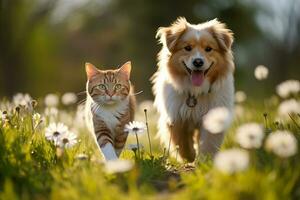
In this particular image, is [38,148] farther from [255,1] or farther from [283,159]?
[255,1]

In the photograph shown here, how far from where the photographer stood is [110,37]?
36625mm

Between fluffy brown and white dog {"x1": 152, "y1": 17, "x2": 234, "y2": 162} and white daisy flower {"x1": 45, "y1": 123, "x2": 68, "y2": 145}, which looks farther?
fluffy brown and white dog {"x1": 152, "y1": 17, "x2": 234, "y2": 162}

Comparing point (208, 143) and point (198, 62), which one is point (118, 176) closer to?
point (208, 143)

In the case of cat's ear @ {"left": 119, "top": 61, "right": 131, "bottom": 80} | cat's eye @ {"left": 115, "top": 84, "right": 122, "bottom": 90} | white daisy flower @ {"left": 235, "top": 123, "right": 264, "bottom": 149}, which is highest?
cat's ear @ {"left": 119, "top": 61, "right": 131, "bottom": 80}

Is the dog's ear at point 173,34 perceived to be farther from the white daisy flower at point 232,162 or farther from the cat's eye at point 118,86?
the white daisy flower at point 232,162

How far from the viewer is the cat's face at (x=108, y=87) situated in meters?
7.27

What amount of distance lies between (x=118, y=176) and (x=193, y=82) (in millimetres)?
2755

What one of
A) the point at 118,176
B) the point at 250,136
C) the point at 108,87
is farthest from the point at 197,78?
the point at 250,136

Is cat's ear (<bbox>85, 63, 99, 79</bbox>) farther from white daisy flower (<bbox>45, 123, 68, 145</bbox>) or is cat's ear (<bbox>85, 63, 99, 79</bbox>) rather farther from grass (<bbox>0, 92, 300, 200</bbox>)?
white daisy flower (<bbox>45, 123, 68, 145</bbox>)

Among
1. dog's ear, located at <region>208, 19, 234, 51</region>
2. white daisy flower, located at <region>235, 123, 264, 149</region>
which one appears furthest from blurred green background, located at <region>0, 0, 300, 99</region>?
white daisy flower, located at <region>235, 123, 264, 149</region>

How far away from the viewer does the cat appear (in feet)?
23.8

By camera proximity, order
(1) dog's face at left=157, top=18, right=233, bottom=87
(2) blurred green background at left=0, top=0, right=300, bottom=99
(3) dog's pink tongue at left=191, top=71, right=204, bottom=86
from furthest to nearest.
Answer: (2) blurred green background at left=0, top=0, right=300, bottom=99 < (3) dog's pink tongue at left=191, top=71, right=204, bottom=86 < (1) dog's face at left=157, top=18, right=233, bottom=87

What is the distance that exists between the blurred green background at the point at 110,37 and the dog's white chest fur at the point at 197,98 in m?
22.3

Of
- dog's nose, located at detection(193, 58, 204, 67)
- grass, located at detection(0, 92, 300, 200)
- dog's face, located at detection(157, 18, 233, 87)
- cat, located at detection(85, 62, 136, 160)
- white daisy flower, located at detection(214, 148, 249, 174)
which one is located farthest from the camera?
dog's face, located at detection(157, 18, 233, 87)
